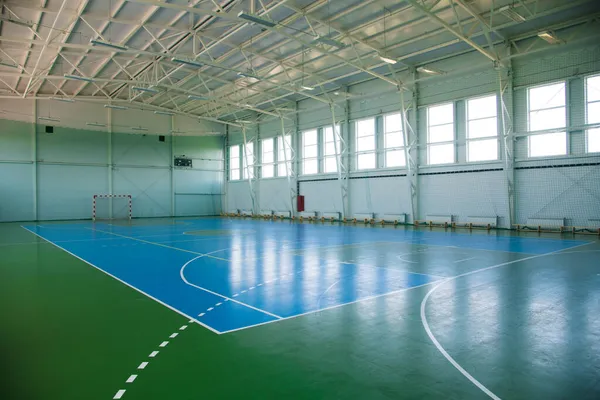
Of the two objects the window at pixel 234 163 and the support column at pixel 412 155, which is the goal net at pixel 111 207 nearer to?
the window at pixel 234 163

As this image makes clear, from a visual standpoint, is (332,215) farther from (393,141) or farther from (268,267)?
(268,267)

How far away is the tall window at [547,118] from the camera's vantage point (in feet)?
70.6

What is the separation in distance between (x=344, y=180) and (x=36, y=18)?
2277cm

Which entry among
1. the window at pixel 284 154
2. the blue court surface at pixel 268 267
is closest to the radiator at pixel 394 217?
the blue court surface at pixel 268 267

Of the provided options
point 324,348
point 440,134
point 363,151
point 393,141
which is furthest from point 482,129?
point 324,348

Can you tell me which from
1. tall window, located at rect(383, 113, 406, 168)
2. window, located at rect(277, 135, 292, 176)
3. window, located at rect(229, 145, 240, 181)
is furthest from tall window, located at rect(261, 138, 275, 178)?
tall window, located at rect(383, 113, 406, 168)

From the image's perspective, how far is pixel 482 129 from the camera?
24.6m

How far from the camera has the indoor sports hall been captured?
204 inches

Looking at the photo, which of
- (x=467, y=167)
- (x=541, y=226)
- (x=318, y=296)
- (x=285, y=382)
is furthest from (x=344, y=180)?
(x=285, y=382)

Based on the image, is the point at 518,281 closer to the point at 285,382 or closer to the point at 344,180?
the point at 285,382

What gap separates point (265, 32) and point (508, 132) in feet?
50.0

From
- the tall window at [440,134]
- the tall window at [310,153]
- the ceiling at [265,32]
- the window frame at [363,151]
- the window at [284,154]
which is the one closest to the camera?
the ceiling at [265,32]

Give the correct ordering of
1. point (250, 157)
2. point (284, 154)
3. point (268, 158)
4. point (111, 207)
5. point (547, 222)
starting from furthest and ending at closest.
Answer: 1. point (250, 157)
2. point (268, 158)
3. point (111, 207)
4. point (284, 154)
5. point (547, 222)

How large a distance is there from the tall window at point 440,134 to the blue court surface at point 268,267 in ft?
27.2
